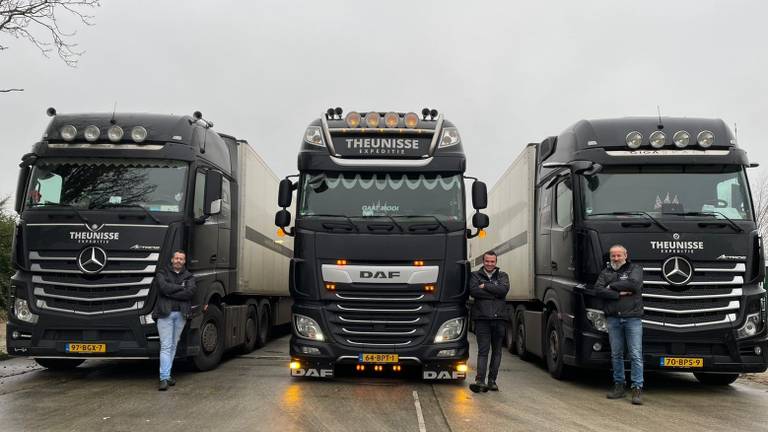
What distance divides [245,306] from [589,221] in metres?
6.64

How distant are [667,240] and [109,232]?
741 centimetres

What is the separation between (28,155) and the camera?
912cm

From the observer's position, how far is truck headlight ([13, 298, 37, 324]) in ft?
28.7

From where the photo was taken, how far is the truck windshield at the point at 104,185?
9.04m

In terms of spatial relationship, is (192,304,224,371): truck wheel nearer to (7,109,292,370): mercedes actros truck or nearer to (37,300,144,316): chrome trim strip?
(7,109,292,370): mercedes actros truck

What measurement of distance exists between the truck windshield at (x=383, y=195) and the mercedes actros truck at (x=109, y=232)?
1707 mm

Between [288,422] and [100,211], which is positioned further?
[100,211]

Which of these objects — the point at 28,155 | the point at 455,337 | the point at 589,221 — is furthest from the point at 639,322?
the point at 28,155

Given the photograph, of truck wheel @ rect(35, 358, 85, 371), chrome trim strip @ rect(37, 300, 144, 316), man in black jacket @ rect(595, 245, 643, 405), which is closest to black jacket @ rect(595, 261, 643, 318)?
man in black jacket @ rect(595, 245, 643, 405)

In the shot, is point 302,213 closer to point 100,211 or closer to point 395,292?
point 395,292

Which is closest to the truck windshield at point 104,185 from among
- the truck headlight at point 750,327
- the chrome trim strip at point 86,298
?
the chrome trim strip at point 86,298

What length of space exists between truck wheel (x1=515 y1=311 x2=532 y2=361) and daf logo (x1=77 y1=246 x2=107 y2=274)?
7448 mm

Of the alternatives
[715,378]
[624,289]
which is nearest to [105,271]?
[624,289]

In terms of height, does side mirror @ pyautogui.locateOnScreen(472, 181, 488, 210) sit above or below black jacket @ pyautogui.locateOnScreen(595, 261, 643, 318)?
above
